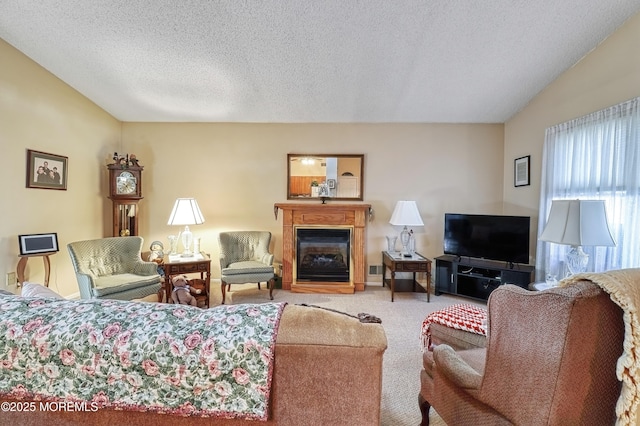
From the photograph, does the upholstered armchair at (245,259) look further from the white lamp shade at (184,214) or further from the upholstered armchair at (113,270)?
the upholstered armchair at (113,270)

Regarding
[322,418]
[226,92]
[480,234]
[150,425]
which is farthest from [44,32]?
[480,234]

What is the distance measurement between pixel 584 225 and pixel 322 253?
9.87 feet

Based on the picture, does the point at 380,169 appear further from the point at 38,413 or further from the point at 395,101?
the point at 38,413

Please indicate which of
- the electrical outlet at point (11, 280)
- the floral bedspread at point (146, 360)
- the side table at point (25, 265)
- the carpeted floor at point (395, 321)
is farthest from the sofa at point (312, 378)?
the electrical outlet at point (11, 280)

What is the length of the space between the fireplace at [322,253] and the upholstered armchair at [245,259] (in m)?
0.52

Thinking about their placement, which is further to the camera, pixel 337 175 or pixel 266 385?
pixel 337 175

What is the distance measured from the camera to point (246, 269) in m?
3.67

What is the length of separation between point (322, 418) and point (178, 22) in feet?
10.3

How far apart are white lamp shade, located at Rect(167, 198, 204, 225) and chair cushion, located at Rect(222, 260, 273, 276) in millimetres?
752

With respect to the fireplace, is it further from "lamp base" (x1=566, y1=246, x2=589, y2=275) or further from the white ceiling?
"lamp base" (x1=566, y1=246, x2=589, y2=275)

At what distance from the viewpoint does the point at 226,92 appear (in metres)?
3.59

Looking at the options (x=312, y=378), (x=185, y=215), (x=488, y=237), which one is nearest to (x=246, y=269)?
(x=185, y=215)

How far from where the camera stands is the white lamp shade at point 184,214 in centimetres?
367

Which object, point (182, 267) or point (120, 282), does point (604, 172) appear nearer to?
point (182, 267)
